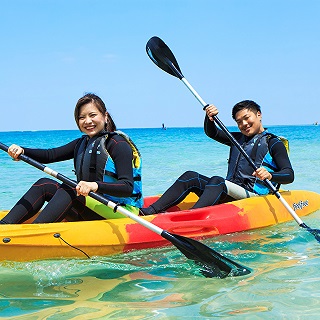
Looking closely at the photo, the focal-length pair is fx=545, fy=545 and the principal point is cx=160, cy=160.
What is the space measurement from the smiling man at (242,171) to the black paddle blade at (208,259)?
0.69 meters

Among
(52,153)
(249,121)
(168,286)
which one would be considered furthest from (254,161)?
(168,286)

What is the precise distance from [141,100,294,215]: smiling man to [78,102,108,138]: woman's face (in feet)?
2.50

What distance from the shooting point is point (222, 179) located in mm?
4516

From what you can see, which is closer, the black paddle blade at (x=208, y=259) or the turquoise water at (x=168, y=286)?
the turquoise water at (x=168, y=286)

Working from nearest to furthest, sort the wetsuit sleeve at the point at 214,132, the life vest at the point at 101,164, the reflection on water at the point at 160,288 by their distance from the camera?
the reflection on water at the point at 160,288, the life vest at the point at 101,164, the wetsuit sleeve at the point at 214,132

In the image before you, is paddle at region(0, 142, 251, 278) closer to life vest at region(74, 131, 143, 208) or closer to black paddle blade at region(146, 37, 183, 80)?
life vest at region(74, 131, 143, 208)

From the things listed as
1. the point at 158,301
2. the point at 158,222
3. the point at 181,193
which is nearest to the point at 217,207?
the point at 181,193

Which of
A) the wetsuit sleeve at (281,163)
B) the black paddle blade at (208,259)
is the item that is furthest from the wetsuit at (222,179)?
the black paddle blade at (208,259)

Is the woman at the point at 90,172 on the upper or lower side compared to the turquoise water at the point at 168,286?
upper

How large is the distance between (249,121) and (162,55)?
1.37m

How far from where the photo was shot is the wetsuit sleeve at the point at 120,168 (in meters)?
3.50

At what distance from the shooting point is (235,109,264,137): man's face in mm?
4863

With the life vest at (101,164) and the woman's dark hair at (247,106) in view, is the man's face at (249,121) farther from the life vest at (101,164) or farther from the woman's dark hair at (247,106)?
the life vest at (101,164)

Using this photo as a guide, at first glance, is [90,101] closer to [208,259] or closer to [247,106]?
[208,259]
